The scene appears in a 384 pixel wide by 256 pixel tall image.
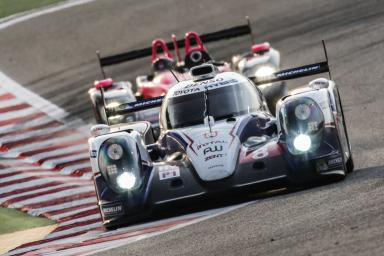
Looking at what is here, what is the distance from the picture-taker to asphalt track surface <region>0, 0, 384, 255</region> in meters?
10.4

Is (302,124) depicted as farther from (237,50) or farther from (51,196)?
(237,50)

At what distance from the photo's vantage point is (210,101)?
43.5 ft

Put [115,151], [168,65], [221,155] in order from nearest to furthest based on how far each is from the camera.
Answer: [221,155], [115,151], [168,65]

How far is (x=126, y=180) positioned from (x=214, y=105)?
4.88 ft

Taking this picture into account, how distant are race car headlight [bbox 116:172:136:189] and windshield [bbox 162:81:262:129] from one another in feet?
3.71

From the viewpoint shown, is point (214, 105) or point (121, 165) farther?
point (214, 105)

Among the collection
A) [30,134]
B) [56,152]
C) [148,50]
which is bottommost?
[56,152]

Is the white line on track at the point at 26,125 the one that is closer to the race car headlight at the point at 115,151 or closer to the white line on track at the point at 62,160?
the white line on track at the point at 62,160

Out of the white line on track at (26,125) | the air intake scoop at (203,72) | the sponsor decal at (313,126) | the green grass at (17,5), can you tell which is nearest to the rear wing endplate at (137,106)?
the air intake scoop at (203,72)

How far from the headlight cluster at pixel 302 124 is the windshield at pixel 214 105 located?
95 centimetres

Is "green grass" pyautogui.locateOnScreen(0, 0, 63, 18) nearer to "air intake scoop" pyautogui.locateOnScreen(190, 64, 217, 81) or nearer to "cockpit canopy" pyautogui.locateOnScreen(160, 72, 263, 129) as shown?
"air intake scoop" pyautogui.locateOnScreen(190, 64, 217, 81)

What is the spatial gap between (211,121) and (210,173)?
106cm

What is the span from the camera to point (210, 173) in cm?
1183

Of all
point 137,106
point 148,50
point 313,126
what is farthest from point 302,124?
point 148,50
